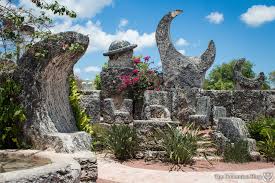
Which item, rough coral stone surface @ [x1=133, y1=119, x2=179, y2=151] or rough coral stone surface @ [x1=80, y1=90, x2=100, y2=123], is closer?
rough coral stone surface @ [x1=133, y1=119, x2=179, y2=151]

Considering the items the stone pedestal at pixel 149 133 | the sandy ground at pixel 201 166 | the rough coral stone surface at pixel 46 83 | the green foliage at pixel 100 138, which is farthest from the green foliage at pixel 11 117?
the stone pedestal at pixel 149 133

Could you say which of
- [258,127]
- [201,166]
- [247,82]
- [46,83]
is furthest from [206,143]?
[247,82]

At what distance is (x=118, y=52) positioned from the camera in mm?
14320

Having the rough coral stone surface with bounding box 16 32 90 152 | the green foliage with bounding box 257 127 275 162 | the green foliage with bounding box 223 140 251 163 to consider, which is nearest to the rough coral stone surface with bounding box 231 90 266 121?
the green foliage with bounding box 257 127 275 162

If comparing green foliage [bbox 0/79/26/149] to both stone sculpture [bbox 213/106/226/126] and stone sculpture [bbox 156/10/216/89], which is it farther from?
stone sculpture [bbox 156/10/216/89]

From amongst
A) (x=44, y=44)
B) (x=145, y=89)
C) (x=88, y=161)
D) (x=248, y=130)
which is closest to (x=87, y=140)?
(x=88, y=161)

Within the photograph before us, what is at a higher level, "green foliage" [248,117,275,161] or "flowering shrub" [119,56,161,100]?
"flowering shrub" [119,56,161,100]

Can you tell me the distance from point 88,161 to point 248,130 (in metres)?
7.11

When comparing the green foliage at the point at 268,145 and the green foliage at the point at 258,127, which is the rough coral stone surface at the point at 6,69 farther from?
the green foliage at the point at 258,127

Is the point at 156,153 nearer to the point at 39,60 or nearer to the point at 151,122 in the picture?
the point at 151,122

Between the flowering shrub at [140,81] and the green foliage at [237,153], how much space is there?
5.63 meters

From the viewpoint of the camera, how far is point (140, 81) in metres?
14.3

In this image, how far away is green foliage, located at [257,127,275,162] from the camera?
9.39 m

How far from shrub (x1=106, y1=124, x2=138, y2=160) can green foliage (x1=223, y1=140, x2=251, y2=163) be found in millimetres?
2242
